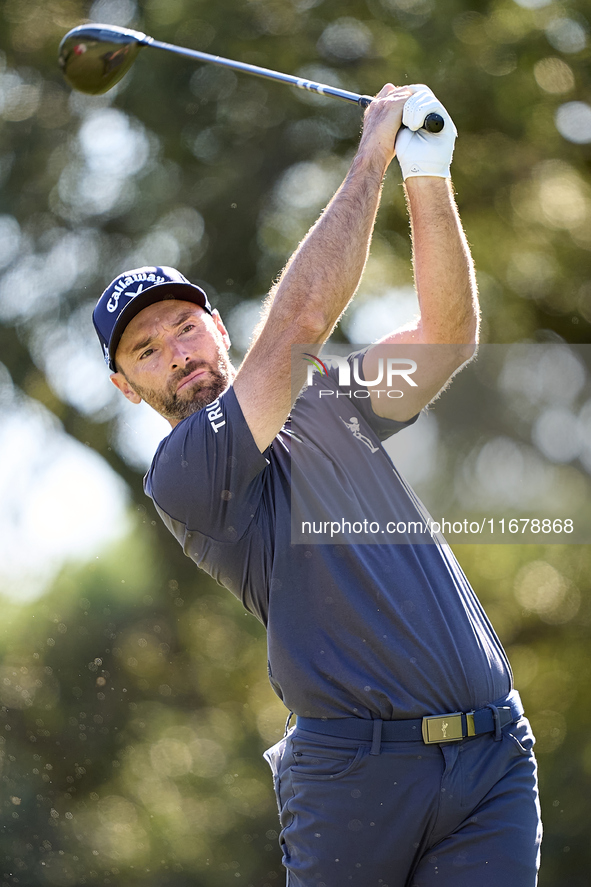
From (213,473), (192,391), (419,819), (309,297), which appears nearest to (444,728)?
(419,819)

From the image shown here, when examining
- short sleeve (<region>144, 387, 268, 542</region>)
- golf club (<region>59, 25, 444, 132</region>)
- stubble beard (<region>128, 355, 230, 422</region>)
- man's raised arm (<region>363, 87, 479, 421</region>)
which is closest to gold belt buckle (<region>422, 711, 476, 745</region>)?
short sleeve (<region>144, 387, 268, 542</region>)

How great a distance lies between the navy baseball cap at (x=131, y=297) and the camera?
2664 millimetres

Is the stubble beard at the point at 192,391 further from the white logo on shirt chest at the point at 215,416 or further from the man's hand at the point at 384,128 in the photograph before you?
the man's hand at the point at 384,128

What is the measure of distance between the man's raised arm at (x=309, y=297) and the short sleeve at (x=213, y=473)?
0.14 feet

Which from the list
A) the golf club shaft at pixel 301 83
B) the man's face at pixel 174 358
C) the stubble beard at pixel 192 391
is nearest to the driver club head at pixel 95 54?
the golf club shaft at pixel 301 83

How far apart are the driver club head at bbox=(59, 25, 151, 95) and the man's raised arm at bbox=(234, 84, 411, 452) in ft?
4.19

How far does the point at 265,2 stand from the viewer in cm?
629

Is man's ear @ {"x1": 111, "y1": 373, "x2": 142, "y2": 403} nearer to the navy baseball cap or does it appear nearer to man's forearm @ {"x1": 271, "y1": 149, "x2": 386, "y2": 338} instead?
the navy baseball cap

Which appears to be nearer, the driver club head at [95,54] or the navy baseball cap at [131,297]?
the navy baseball cap at [131,297]

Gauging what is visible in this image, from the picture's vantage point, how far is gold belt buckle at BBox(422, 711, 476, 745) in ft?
6.00

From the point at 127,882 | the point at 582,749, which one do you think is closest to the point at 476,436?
the point at 582,749

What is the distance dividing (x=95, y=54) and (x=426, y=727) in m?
2.27

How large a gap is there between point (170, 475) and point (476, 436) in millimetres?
4217

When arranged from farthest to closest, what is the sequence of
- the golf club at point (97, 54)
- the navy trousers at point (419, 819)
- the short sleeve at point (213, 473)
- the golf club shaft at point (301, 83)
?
1. the golf club at point (97, 54)
2. the golf club shaft at point (301, 83)
3. the short sleeve at point (213, 473)
4. the navy trousers at point (419, 819)
